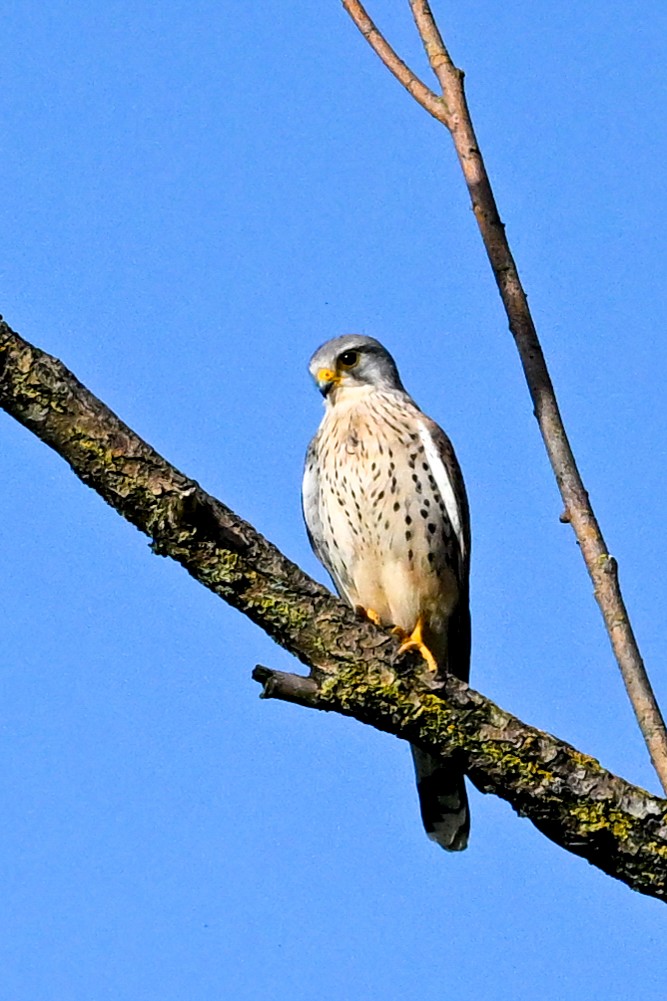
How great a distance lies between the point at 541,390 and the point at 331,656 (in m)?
0.72

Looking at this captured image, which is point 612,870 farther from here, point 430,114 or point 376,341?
point 376,341

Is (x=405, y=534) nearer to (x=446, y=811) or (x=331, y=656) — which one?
(x=446, y=811)

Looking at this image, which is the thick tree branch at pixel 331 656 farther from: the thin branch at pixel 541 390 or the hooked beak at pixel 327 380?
the hooked beak at pixel 327 380

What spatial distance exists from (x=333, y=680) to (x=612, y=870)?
2.29ft

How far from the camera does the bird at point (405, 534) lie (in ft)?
16.3

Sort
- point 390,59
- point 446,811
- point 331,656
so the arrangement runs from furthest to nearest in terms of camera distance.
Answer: point 446,811 → point 390,59 → point 331,656

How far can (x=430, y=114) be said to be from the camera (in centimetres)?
321

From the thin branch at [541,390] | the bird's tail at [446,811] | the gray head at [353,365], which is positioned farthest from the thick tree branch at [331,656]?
the gray head at [353,365]

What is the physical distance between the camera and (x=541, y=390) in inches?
113

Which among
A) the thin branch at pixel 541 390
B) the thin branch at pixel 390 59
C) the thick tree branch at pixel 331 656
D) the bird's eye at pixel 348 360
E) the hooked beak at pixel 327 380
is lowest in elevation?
the thick tree branch at pixel 331 656

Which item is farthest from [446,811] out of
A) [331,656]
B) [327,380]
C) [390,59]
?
[390,59]

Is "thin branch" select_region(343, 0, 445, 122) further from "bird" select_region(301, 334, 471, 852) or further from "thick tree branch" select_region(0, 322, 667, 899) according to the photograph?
"bird" select_region(301, 334, 471, 852)

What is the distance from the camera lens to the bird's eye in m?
5.71

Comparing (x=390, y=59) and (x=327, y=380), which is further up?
(x=327, y=380)
